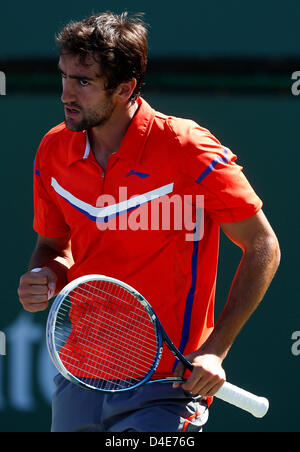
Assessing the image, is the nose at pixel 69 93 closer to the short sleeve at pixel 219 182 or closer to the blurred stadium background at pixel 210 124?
the short sleeve at pixel 219 182

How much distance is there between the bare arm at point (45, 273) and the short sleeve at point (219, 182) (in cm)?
54

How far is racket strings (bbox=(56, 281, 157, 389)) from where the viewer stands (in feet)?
8.27

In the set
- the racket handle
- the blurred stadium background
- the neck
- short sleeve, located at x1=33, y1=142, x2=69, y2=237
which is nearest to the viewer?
the racket handle

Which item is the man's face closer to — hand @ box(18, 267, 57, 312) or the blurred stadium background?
hand @ box(18, 267, 57, 312)

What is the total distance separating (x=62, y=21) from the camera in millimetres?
3916

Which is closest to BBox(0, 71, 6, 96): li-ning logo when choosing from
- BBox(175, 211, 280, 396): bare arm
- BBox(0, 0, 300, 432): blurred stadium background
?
BBox(0, 0, 300, 432): blurred stadium background

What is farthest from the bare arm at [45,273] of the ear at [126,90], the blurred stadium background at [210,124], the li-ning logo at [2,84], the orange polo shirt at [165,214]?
the li-ning logo at [2,84]

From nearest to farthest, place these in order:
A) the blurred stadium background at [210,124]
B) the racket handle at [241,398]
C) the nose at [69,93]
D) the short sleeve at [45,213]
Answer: the racket handle at [241,398] < the nose at [69,93] < the short sleeve at [45,213] < the blurred stadium background at [210,124]

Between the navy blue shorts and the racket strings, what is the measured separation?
0.06 meters

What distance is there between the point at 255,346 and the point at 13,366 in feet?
3.78

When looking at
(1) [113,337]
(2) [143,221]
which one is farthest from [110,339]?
(2) [143,221]

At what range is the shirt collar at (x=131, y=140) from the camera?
8.32 feet
